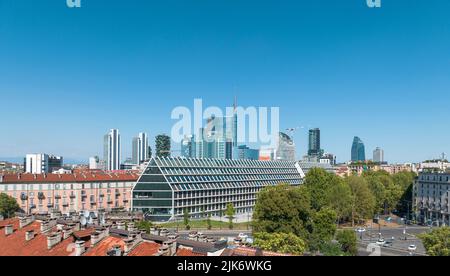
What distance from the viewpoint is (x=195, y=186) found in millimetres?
61844

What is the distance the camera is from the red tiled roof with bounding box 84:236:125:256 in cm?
1485

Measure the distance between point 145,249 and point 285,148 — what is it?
178 meters

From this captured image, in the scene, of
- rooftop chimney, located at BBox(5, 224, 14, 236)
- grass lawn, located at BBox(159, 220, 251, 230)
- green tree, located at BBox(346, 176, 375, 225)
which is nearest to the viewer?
rooftop chimney, located at BBox(5, 224, 14, 236)

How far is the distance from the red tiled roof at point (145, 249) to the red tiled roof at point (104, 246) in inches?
26.4

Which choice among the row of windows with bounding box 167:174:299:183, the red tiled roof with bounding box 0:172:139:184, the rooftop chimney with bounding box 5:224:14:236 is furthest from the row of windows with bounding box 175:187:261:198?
the rooftop chimney with bounding box 5:224:14:236

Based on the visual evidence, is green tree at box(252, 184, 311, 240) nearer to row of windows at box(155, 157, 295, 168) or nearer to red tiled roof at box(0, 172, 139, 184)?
row of windows at box(155, 157, 295, 168)

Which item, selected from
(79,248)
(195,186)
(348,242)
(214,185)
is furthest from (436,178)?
(79,248)

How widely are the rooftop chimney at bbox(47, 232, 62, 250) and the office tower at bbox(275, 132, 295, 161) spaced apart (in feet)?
562

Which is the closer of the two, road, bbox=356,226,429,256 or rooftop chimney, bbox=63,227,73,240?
rooftop chimney, bbox=63,227,73,240

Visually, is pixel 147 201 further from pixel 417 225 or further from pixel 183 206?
pixel 417 225

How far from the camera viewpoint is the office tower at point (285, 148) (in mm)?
186500
